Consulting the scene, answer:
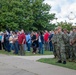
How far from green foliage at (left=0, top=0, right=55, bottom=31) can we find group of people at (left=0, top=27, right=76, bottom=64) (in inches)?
578

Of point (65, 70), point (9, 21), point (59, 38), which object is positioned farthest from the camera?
point (9, 21)

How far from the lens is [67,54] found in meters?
17.1

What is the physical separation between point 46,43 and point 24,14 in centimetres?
1765

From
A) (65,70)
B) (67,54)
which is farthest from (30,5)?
(65,70)

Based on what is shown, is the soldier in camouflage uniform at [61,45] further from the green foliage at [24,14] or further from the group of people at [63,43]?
the green foliage at [24,14]

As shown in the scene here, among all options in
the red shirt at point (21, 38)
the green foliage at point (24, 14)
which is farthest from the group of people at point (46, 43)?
the green foliage at point (24, 14)

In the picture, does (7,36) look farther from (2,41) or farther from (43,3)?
(43,3)

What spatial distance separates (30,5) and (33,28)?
3.52 metres

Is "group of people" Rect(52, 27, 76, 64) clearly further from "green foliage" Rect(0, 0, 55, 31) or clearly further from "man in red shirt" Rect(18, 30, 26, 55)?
"green foliage" Rect(0, 0, 55, 31)

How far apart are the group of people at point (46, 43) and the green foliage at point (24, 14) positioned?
14690mm

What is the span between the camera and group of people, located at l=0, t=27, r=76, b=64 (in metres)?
15.7

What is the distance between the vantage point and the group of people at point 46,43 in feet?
51.4

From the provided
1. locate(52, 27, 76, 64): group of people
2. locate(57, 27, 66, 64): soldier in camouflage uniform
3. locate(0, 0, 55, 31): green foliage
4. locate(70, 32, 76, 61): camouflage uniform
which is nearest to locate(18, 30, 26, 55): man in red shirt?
locate(52, 27, 76, 64): group of people

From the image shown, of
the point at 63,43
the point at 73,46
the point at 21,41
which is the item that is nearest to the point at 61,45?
the point at 63,43
